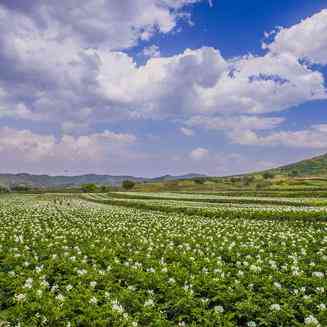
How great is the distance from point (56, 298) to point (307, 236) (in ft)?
47.2

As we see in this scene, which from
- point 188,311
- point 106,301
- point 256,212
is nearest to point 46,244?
point 106,301

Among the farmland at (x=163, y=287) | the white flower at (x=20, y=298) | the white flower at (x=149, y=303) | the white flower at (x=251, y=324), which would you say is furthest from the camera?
the white flower at (x=20, y=298)

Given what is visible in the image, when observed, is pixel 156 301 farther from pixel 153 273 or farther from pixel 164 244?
pixel 164 244

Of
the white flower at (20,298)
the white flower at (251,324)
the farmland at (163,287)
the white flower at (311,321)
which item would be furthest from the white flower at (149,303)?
the white flower at (311,321)

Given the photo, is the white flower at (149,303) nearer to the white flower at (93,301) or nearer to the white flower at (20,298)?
the white flower at (93,301)

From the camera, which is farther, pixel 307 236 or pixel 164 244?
pixel 307 236

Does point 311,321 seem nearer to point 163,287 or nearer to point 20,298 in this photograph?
point 163,287

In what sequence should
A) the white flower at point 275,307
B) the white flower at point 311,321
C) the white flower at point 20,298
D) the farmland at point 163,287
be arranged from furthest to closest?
the white flower at point 20,298
the white flower at point 275,307
the farmland at point 163,287
the white flower at point 311,321

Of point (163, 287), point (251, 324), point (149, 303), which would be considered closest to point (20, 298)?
point (149, 303)

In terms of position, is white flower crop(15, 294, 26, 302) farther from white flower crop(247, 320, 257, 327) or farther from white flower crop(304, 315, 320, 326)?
white flower crop(304, 315, 320, 326)

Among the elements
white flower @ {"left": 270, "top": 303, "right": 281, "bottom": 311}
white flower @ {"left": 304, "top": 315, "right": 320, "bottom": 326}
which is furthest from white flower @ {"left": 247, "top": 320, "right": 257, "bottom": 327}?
white flower @ {"left": 304, "top": 315, "right": 320, "bottom": 326}

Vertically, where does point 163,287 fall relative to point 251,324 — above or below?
above

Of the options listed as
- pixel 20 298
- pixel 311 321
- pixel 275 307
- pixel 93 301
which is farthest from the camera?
pixel 20 298

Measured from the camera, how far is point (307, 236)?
18.8m
